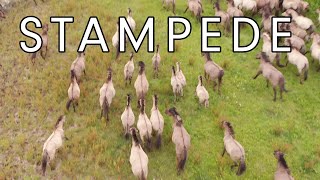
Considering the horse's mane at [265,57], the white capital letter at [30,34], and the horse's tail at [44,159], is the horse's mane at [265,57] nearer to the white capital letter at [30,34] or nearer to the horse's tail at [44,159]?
the horse's tail at [44,159]

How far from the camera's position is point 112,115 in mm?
18062

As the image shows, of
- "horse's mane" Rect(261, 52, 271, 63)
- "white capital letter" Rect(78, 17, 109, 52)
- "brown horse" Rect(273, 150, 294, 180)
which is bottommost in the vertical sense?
"brown horse" Rect(273, 150, 294, 180)

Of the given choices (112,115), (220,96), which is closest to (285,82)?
(220,96)

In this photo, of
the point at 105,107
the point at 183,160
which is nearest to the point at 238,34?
the point at 105,107

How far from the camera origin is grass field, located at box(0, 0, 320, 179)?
1573 cm

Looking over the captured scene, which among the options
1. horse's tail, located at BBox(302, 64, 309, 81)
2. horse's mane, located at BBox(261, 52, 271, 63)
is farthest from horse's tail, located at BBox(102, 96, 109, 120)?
horse's tail, located at BBox(302, 64, 309, 81)

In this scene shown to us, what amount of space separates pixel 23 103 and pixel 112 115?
155 inches

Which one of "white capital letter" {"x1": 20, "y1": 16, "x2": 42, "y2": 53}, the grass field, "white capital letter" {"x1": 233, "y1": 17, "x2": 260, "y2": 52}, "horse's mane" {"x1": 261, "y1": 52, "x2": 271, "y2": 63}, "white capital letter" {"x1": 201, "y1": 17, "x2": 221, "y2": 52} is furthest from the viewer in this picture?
"white capital letter" {"x1": 233, "y1": 17, "x2": 260, "y2": 52}

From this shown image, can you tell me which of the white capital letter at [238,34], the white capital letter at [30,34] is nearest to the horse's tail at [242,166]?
the white capital letter at [238,34]

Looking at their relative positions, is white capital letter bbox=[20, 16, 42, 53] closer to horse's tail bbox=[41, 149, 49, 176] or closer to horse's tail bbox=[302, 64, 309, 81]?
horse's tail bbox=[41, 149, 49, 176]

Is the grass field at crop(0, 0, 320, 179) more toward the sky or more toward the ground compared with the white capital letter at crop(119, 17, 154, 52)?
more toward the ground

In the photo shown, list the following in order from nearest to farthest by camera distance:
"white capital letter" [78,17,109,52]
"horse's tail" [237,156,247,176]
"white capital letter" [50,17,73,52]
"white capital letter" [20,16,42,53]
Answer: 1. "horse's tail" [237,156,247,176]
2. "white capital letter" [20,16,42,53]
3. "white capital letter" [78,17,109,52]
4. "white capital letter" [50,17,73,52]

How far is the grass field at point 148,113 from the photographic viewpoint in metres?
15.7

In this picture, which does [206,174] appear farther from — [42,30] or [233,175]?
[42,30]
